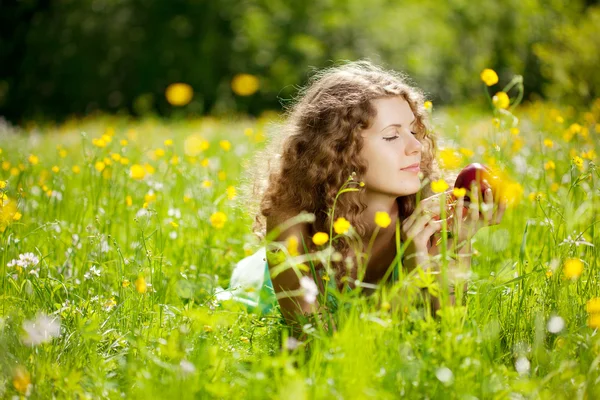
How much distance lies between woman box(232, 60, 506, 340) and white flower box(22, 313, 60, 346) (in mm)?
681

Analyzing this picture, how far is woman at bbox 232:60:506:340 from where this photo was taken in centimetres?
232

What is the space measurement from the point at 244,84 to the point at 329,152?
8503 millimetres

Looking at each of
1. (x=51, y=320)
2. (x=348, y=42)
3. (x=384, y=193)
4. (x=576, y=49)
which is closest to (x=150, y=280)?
(x=51, y=320)

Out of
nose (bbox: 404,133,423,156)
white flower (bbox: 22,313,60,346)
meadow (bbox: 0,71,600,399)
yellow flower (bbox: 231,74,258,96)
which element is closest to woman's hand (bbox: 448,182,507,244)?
meadow (bbox: 0,71,600,399)

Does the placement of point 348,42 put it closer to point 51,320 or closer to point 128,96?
point 128,96

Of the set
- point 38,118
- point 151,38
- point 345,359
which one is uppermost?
point 345,359

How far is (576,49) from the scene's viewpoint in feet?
19.6

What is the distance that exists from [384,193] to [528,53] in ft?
33.3

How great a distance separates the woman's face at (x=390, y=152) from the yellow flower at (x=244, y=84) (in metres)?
8.49

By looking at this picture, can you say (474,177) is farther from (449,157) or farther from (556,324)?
(556,324)

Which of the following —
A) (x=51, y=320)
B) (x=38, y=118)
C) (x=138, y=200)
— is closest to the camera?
(x=51, y=320)

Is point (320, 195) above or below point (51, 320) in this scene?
above

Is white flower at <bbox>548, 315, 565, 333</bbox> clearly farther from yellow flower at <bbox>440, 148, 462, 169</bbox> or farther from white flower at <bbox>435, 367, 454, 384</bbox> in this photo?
yellow flower at <bbox>440, 148, 462, 169</bbox>

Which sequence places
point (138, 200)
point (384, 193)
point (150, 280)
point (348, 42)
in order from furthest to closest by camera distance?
point (348, 42), point (138, 200), point (384, 193), point (150, 280)
